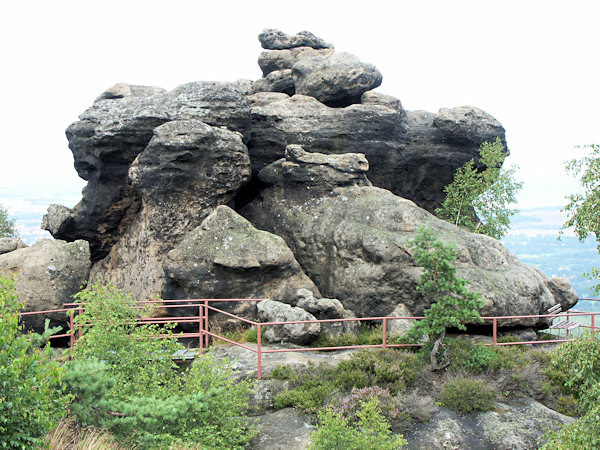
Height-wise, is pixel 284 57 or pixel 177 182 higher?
pixel 284 57

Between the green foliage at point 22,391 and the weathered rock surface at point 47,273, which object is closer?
the green foliage at point 22,391

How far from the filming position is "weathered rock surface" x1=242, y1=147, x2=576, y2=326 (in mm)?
18734

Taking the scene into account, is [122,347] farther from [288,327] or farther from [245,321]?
[245,321]

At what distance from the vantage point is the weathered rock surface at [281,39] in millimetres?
31172

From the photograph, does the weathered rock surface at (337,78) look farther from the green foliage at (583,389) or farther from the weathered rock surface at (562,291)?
the green foliage at (583,389)

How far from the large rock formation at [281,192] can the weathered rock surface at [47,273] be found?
2.51 m

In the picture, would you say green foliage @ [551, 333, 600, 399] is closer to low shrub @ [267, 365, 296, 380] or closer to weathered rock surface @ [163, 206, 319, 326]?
low shrub @ [267, 365, 296, 380]

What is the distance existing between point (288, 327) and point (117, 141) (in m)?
11.4

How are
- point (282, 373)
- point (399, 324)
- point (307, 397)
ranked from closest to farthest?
point (307, 397)
point (282, 373)
point (399, 324)

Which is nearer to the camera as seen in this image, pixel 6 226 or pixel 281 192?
pixel 281 192

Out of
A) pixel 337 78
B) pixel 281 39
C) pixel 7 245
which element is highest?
pixel 281 39

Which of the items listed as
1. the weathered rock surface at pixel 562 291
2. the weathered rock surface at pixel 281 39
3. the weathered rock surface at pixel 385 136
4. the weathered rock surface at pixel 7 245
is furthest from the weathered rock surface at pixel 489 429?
the weathered rock surface at pixel 281 39

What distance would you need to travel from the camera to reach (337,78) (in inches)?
1041

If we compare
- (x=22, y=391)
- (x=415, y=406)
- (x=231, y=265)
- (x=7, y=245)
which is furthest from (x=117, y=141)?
(x=22, y=391)
